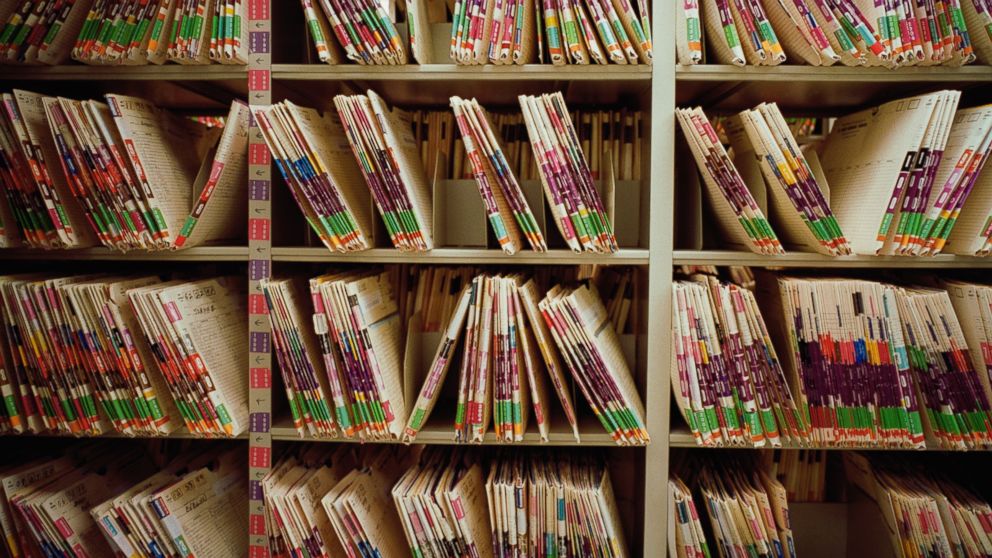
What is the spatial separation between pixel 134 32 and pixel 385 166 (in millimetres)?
684

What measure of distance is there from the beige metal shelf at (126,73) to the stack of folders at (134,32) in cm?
2

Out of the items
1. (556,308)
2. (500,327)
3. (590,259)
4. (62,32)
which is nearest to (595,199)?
(590,259)

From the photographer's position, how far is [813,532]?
154cm

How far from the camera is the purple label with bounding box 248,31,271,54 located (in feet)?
4.21

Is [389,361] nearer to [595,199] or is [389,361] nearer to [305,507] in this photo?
[305,507]

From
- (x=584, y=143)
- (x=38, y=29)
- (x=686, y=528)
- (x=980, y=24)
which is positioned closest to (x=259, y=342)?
(x=38, y=29)

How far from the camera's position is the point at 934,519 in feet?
4.14

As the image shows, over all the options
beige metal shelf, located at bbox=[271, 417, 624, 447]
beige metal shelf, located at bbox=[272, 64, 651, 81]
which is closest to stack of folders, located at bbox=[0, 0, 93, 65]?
beige metal shelf, located at bbox=[272, 64, 651, 81]

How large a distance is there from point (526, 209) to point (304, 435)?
2.51 feet

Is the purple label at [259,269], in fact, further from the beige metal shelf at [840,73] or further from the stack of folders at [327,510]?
the beige metal shelf at [840,73]

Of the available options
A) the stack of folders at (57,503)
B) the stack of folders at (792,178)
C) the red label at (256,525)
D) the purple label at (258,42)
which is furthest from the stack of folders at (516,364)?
the stack of folders at (57,503)

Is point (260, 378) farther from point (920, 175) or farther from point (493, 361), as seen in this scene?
point (920, 175)

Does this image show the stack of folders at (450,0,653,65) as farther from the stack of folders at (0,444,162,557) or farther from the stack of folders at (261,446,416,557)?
the stack of folders at (0,444,162,557)

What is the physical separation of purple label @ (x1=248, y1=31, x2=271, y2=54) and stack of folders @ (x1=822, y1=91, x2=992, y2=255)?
1.46m
